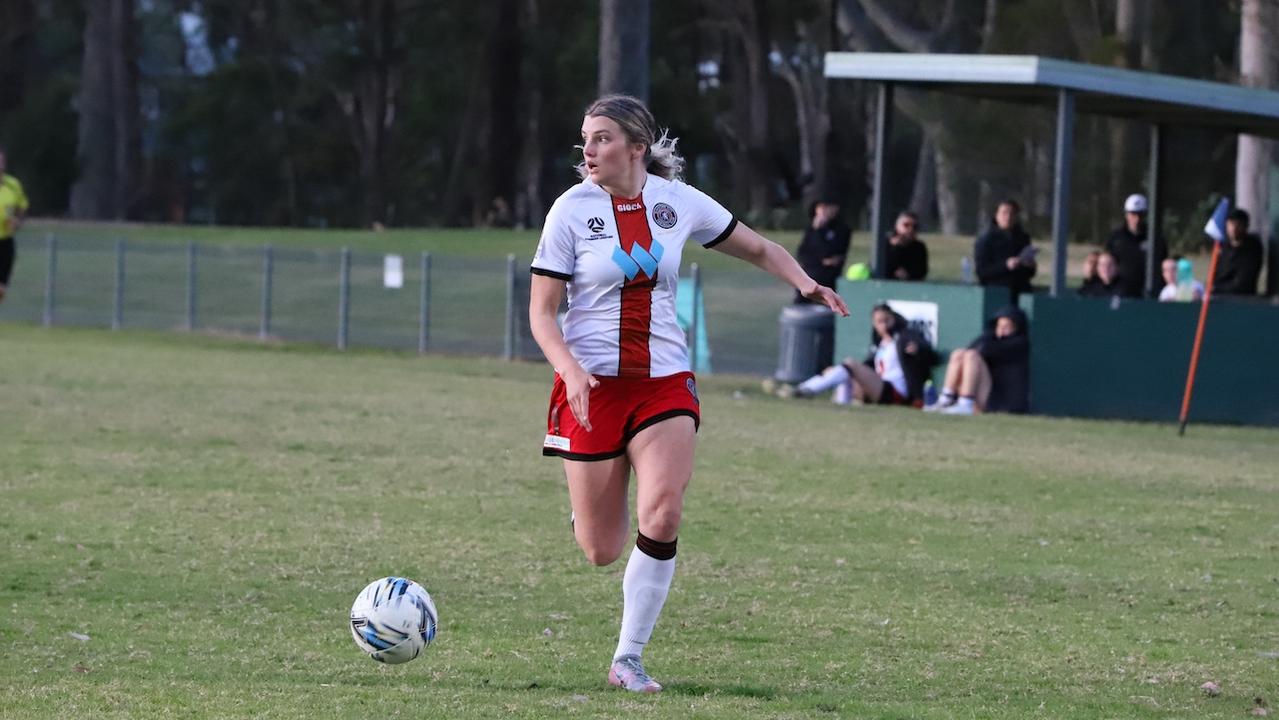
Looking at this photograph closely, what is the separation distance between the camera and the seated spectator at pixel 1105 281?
835 inches

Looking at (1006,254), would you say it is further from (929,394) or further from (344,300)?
(344,300)

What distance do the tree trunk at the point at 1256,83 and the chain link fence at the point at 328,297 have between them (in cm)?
788

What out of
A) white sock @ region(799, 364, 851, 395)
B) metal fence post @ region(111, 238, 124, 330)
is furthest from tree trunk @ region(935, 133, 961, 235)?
white sock @ region(799, 364, 851, 395)

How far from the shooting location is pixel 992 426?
61.3 ft

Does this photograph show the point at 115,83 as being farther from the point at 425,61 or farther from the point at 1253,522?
the point at 1253,522

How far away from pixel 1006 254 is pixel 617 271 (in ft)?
48.7

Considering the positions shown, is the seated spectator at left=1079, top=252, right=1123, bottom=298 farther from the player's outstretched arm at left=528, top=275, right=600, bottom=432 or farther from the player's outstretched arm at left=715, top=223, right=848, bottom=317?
the player's outstretched arm at left=528, top=275, right=600, bottom=432

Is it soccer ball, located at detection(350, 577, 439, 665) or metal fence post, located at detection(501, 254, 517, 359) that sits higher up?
metal fence post, located at detection(501, 254, 517, 359)

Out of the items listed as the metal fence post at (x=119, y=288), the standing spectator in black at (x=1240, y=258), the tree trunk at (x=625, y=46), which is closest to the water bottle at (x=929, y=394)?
the standing spectator in black at (x=1240, y=258)

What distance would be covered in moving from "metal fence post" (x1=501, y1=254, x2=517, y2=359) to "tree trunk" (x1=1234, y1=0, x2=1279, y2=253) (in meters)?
10.9

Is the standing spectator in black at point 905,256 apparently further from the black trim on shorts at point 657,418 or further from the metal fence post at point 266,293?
the black trim on shorts at point 657,418

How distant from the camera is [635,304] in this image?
689cm

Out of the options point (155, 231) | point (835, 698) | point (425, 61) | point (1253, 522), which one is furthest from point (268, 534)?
point (425, 61)

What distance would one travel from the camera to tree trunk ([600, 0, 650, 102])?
2764 centimetres
